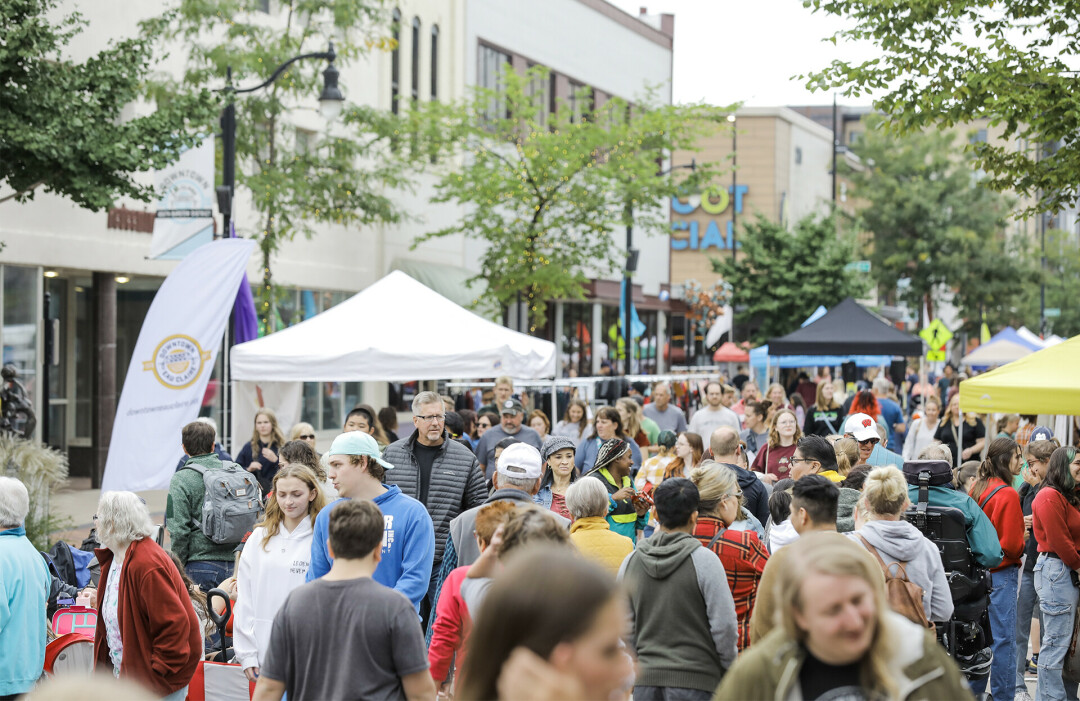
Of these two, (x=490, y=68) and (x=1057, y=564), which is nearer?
(x=1057, y=564)

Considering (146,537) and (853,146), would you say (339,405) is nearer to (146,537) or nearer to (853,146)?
(146,537)

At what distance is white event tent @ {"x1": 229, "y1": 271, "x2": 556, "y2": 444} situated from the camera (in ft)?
41.6

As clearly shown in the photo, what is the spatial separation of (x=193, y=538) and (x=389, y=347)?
4.88 m

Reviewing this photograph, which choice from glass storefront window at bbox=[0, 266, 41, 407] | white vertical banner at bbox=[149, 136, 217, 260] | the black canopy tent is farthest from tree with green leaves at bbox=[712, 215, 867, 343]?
white vertical banner at bbox=[149, 136, 217, 260]

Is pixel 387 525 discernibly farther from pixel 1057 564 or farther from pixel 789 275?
pixel 789 275

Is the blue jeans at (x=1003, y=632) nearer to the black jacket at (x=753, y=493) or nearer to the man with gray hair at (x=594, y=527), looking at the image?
the black jacket at (x=753, y=493)

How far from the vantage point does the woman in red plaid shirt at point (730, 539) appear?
601 cm

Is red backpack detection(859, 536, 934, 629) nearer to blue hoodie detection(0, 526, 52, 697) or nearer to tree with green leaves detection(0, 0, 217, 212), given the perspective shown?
blue hoodie detection(0, 526, 52, 697)

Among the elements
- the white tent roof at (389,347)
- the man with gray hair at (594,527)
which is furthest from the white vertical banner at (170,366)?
the man with gray hair at (594,527)

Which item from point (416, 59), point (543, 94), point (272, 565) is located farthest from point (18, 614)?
point (543, 94)

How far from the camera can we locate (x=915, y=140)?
183 feet

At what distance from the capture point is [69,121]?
12195 millimetres

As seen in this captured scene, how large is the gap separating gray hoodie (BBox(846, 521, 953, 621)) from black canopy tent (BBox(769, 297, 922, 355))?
45.2 ft

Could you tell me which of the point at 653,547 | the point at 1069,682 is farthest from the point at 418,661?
the point at 1069,682
